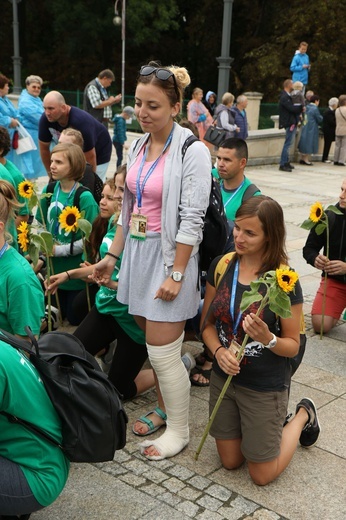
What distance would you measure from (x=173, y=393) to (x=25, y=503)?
3.94 ft

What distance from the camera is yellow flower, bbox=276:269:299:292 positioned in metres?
2.84

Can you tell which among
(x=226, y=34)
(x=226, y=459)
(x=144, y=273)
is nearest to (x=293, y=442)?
(x=226, y=459)

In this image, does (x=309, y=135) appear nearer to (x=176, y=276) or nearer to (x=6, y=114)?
(x=6, y=114)

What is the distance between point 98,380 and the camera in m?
2.51

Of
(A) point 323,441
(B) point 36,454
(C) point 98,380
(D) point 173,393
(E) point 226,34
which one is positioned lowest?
(A) point 323,441

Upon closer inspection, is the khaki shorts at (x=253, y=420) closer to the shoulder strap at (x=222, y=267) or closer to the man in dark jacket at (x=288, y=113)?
the shoulder strap at (x=222, y=267)

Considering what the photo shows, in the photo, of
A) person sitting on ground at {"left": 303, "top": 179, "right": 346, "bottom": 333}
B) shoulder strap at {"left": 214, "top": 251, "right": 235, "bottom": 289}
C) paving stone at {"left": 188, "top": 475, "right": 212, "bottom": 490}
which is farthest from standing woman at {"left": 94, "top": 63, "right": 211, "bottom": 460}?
person sitting on ground at {"left": 303, "top": 179, "right": 346, "bottom": 333}

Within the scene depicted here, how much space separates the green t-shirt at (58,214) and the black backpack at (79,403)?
2.45 m

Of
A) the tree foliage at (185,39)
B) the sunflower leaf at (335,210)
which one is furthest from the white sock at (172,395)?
the tree foliage at (185,39)

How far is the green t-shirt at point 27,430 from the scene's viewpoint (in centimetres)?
231

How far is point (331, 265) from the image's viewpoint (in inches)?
208

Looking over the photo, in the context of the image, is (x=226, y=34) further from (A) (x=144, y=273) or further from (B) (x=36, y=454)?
(B) (x=36, y=454)

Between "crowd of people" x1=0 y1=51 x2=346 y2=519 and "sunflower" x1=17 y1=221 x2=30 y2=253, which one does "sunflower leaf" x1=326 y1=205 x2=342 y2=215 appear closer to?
"crowd of people" x1=0 y1=51 x2=346 y2=519

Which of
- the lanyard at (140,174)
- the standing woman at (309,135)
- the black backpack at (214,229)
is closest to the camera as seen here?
the lanyard at (140,174)
